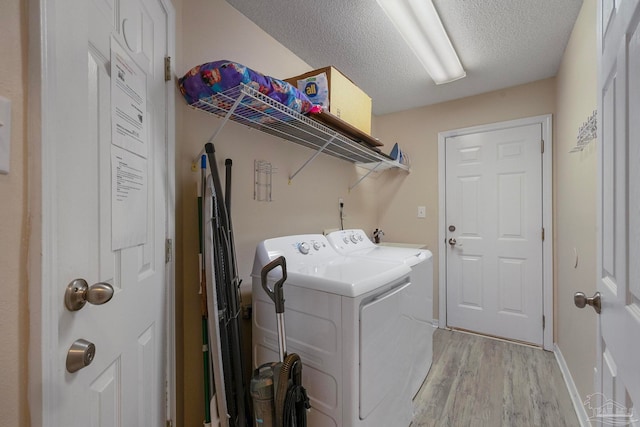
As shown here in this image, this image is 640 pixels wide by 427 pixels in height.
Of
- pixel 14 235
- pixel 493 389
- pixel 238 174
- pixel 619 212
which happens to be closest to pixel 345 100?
pixel 238 174

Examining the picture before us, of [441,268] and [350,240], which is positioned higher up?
[350,240]

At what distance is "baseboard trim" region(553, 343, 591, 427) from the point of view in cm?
156

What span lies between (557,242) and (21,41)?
328cm

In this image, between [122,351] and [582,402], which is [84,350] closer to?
[122,351]

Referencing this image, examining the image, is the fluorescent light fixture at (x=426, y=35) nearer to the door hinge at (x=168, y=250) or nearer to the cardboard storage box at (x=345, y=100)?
the cardboard storage box at (x=345, y=100)

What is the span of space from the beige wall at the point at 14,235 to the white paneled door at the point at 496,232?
3.13 meters

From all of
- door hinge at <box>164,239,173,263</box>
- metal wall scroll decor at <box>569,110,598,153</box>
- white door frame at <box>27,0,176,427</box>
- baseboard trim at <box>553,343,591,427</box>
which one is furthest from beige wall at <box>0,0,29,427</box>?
baseboard trim at <box>553,343,591,427</box>

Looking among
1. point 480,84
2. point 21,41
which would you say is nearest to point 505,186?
point 480,84

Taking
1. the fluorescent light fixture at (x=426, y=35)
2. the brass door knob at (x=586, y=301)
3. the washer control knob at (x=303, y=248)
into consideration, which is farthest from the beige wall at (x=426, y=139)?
the brass door knob at (x=586, y=301)

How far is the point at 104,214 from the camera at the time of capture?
0.73 m

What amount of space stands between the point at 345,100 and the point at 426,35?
636 mm

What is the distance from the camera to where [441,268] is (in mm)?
2963

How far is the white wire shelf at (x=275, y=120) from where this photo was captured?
119 centimetres

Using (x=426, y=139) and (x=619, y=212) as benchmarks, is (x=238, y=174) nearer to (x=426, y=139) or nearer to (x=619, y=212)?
(x=619, y=212)
